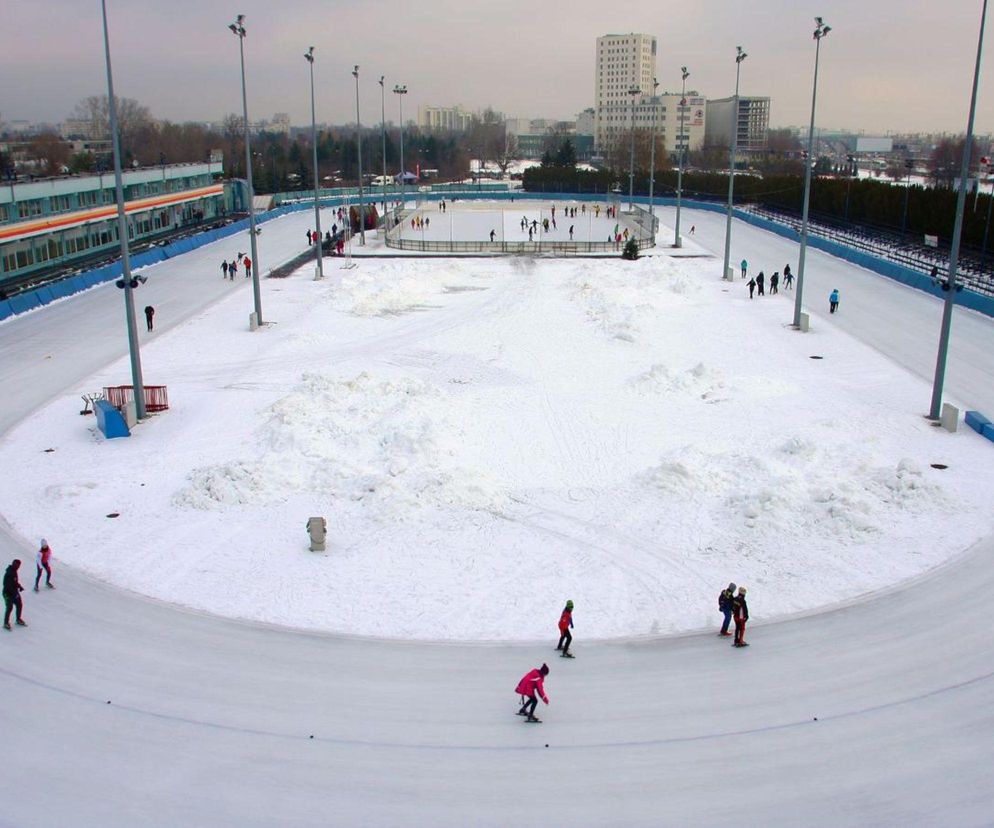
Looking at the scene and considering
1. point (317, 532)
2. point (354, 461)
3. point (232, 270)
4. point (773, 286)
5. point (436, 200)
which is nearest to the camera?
point (317, 532)

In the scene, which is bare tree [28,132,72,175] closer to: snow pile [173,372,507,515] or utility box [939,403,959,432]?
snow pile [173,372,507,515]

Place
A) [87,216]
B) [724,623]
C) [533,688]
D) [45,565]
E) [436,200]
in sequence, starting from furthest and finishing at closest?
[436,200] → [87,216] → [45,565] → [724,623] → [533,688]

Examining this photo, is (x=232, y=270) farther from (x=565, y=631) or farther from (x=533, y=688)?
(x=533, y=688)

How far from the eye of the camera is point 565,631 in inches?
452

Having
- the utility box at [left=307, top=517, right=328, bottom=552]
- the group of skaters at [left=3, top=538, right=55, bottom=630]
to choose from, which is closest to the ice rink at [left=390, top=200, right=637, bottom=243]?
the utility box at [left=307, top=517, right=328, bottom=552]

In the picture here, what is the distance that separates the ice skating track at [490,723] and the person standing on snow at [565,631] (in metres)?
0.21

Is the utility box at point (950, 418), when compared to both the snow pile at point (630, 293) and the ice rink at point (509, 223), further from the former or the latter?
the ice rink at point (509, 223)

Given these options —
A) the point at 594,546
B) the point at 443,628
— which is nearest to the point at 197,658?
the point at 443,628

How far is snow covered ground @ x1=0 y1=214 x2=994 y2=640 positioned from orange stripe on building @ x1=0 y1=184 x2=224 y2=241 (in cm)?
1633

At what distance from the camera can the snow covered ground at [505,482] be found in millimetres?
13523

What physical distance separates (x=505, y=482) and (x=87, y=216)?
38921mm

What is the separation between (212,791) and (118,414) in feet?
44.0

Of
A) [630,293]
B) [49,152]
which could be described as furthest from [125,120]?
[630,293]

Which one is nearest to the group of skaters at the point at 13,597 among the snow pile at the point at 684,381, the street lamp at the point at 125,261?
the street lamp at the point at 125,261
